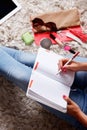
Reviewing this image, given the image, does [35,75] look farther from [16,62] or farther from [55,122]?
[55,122]

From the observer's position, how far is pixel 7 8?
1574 millimetres

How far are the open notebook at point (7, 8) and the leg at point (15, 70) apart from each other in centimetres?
44

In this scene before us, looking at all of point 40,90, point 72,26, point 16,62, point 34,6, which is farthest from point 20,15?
point 40,90

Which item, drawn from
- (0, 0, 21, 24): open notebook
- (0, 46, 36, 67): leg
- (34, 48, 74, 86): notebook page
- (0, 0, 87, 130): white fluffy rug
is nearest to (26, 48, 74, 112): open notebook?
(34, 48, 74, 86): notebook page

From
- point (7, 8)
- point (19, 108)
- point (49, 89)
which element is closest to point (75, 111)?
point (49, 89)

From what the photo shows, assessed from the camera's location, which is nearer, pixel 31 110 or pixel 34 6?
pixel 31 110

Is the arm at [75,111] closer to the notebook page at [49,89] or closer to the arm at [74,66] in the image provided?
the notebook page at [49,89]

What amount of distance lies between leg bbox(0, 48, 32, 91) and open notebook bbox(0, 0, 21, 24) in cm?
44

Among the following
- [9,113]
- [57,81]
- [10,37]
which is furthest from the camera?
[10,37]

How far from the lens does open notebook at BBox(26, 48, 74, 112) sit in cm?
109

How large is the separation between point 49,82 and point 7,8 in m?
0.63

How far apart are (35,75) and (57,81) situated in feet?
0.32

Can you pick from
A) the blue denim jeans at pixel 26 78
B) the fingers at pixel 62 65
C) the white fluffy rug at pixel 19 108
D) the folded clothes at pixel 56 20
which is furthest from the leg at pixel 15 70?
the folded clothes at pixel 56 20

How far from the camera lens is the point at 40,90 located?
111 cm
